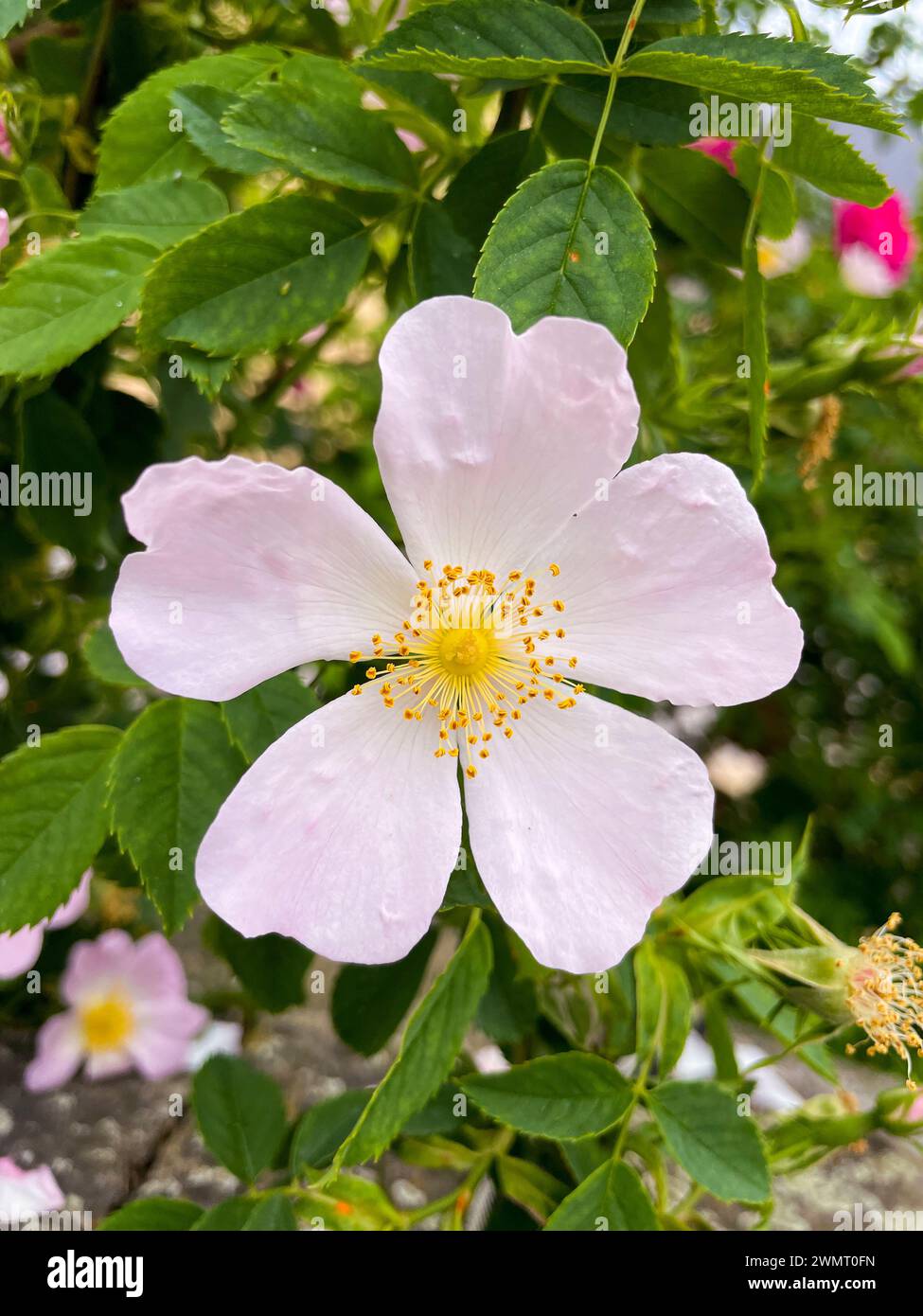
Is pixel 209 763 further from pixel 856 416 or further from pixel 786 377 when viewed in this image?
pixel 856 416

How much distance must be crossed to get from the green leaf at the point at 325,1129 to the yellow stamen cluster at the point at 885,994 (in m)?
0.41

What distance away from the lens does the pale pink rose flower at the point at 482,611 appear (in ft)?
1.79

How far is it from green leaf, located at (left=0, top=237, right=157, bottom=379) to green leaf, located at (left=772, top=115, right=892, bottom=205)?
Result: 1.35 ft

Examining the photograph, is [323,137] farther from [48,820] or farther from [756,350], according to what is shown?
[48,820]

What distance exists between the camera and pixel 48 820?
767 mm

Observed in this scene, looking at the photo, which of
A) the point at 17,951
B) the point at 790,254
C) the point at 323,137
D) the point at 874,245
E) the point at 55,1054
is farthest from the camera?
the point at 790,254

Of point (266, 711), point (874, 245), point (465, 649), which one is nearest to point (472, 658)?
point (465, 649)

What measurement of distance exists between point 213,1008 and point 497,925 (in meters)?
0.76

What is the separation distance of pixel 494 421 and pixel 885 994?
531mm

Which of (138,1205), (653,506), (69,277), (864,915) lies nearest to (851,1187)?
(864,915)

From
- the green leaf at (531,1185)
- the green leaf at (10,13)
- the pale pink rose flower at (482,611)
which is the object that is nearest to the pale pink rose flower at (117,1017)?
the green leaf at (531,1185)

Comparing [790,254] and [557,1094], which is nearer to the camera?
[557,1094]

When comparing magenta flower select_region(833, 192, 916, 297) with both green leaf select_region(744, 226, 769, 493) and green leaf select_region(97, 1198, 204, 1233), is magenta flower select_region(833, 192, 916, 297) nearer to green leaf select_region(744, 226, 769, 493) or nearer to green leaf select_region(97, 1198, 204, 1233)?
green leaf select_region(744, 226, 769, 493)

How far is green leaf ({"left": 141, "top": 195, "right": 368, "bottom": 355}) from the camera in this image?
0.63 meters
